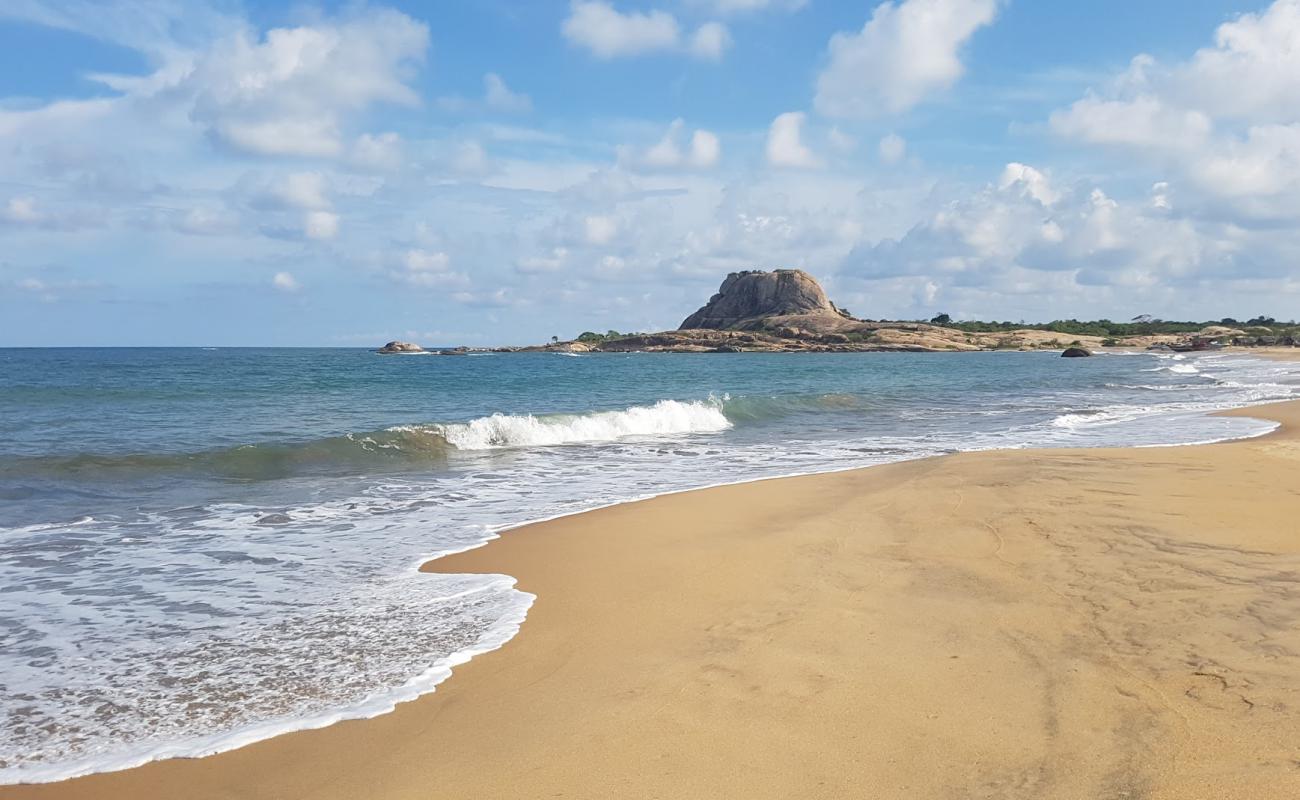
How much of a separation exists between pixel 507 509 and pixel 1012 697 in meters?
7.75

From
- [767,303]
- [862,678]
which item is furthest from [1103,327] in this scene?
[862,678]

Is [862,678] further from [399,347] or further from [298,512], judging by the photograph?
[399,347]

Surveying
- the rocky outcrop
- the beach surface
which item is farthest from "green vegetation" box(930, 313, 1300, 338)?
the beach surface

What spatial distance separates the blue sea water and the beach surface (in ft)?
1.72

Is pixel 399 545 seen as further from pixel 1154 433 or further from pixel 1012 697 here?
pixel 1154 433

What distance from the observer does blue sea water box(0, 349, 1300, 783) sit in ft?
15.8

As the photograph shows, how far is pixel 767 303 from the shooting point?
440ft

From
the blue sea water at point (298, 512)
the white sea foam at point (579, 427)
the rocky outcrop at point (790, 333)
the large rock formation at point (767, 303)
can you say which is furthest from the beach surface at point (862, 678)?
the large rock formation at point (767, 303)

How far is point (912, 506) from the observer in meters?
9.98

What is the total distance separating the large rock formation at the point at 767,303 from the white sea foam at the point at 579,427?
102 metres

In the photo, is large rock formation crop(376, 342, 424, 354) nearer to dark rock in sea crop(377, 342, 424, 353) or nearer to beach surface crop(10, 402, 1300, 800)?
dark rock in sea crop(377, 342, 424, 353)

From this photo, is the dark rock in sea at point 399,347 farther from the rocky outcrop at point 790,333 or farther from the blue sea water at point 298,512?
the blue sea water at point 298,512

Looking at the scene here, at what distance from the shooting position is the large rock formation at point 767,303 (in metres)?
129

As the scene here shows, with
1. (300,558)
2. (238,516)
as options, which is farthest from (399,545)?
(238,516)
